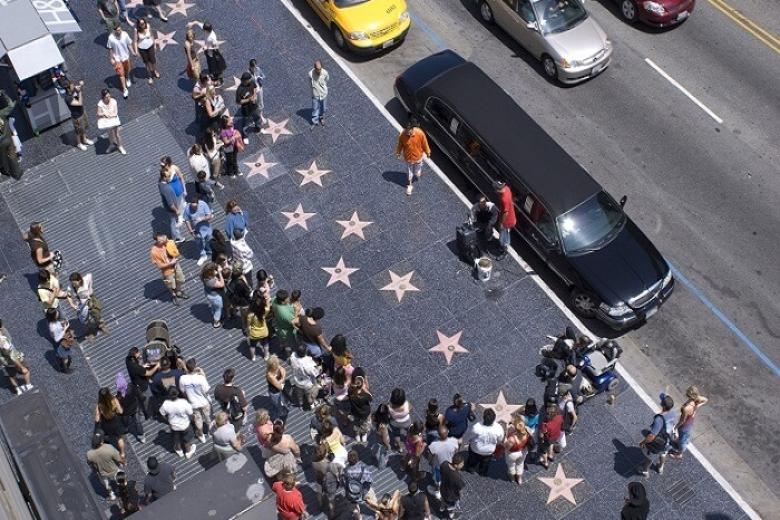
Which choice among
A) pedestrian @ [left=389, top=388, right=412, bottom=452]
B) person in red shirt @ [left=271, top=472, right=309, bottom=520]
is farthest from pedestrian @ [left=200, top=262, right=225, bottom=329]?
person in red shirt @ [left=271, top=472, right=309, bottom=520]

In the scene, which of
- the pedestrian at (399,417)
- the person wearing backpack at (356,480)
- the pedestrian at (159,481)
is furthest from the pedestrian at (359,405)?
the pedestrian at (159,481)

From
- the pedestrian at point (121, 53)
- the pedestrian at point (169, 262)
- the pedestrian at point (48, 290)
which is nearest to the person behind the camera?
the pedestrian at point (48, 290)

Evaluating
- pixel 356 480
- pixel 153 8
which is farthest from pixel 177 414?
pixel 153 8

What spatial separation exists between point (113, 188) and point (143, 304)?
12.3 feet

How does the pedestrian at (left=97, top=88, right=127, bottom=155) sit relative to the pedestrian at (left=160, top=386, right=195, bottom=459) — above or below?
above

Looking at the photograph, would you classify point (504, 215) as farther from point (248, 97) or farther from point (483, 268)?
point (248, 97)

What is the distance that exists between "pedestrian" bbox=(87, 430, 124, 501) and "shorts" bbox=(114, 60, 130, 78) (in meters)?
10.9

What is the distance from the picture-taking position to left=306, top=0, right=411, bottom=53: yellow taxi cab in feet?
86.2

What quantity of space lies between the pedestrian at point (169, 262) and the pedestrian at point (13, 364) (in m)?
3.20

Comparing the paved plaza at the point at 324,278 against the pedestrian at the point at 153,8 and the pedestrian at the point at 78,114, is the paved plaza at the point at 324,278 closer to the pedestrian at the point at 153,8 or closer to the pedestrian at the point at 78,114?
the pedestrian at the point at 78,114

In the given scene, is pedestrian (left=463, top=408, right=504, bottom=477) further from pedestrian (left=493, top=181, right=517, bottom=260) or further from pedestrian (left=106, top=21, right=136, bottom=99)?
pedestrian (left=106, top=21, right=136, bottom=99)

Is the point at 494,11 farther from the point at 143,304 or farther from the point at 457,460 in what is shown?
the point at 457,460

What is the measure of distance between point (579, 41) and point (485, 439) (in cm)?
1296

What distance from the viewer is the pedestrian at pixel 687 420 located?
57.7ft
